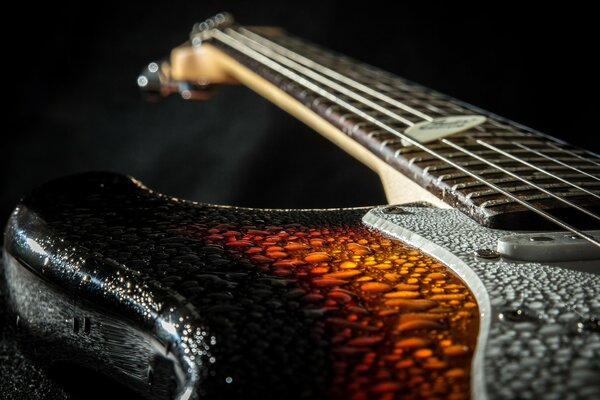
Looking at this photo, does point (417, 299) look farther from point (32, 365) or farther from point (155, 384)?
point (32, 365)

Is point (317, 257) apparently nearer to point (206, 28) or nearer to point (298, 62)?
point (298, 62)

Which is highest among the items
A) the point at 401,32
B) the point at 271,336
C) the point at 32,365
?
the point at 401,32

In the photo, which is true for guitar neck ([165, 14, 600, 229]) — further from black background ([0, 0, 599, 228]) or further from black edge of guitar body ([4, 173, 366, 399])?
black background ([0, 0, 599, 228])

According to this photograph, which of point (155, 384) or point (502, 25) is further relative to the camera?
point (502, 25)

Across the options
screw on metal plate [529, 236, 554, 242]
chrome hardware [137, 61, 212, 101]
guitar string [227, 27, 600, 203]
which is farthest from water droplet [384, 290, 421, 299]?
chrome hardware [137, 61, 212, 101]

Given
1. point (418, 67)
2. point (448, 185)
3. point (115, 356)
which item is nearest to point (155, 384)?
point (115, 356)
